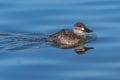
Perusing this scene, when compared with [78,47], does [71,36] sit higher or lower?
higher

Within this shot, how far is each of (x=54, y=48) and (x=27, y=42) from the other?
0.67 meters

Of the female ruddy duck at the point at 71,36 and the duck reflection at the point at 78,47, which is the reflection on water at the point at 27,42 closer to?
the duck reflection at the point at 78,47

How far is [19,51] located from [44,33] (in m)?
1.53

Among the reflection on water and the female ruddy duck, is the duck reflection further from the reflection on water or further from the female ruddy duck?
the female ruddy duck

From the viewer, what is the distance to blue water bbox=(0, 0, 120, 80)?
413 inches

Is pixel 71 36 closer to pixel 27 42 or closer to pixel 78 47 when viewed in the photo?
pixel 78 47

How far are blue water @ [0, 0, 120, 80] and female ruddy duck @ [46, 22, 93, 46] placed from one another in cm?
34

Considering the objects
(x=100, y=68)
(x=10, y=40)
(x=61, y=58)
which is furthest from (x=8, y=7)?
(x=100, y=68)

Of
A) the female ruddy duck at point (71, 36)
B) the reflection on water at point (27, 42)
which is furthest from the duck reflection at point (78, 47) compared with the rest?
the female ruddy duck at point (71, 36)

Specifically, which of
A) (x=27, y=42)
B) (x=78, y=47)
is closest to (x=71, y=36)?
(x=78, y=47)

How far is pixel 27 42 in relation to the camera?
12586mm

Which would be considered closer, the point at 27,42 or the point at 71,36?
the point at 27,42

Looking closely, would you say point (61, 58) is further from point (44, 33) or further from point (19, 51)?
point (44, 33)

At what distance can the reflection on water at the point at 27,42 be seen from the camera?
1223 cm
